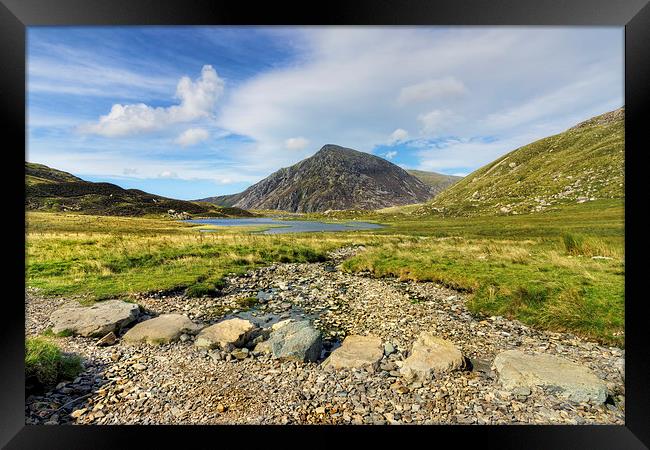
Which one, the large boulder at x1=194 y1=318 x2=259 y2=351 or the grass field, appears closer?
the large boulder at x1=194 y1=318 x2=259 y2=351

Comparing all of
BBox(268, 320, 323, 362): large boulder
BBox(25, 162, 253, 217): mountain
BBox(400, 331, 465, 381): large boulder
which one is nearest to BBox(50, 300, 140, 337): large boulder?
BBox(268, 320, 323, 362): large boulder

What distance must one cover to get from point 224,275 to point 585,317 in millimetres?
10446

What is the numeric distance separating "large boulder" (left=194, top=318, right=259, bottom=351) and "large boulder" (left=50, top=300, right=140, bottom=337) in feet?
5.90

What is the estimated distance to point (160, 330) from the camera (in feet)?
16.6

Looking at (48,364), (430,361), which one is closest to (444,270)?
(430,361)

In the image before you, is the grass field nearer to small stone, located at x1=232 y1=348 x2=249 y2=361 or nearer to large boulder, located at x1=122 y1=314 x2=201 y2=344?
large boulder, located at x1=122 y1=314 x2=201 y2=344

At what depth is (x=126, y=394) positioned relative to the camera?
366cm

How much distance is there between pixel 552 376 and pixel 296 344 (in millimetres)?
3937

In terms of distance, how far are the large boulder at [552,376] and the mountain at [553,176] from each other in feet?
99.9

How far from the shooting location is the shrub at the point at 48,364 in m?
3.66

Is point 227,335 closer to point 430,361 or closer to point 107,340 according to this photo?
point 107,340

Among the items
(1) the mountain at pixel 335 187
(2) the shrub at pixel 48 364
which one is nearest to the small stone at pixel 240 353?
(2) the shrub at pixel 48 364

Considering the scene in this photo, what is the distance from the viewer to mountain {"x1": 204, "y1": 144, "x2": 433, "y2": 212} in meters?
68.0
